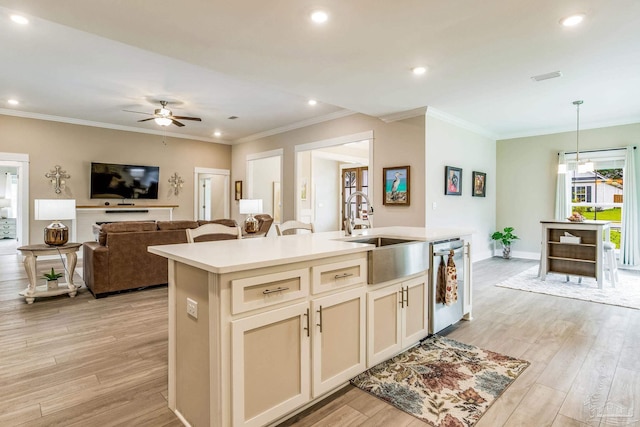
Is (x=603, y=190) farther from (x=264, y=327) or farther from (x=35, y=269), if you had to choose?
(x=35, y=269)

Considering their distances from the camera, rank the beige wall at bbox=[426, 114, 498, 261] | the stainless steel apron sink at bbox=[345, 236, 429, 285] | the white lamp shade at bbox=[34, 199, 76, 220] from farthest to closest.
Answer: the beige wall at bbox=[426, 114, 498, 261], the white lamp shade at bbox=[34, 199, 76, 220], the stainless steel apron sink at bbox=[345, 236, 429, 285]

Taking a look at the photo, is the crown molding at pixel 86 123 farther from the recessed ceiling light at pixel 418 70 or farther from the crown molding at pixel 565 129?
the crown molding at pixel 565 129

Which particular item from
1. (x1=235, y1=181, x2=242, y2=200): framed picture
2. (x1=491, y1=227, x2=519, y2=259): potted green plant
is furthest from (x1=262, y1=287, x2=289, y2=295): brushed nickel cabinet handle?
(x1=235, y1=181, x2=242, y2=200): framed picture

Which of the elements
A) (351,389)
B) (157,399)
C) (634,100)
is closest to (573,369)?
(351,389)

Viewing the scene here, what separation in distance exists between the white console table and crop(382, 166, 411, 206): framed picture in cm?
540

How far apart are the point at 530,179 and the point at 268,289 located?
736cm

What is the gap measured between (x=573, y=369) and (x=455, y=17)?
2.80 m

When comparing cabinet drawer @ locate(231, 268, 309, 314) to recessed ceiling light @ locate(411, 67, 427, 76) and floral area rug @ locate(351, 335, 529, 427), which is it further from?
recessed ceiling light @ locate(411, 67, 427, 76)

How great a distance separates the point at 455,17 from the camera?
268 centimetres

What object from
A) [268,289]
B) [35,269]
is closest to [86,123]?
[35,269]

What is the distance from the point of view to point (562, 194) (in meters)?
6.80

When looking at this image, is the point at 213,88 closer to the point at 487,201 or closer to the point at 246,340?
the point at 246,340

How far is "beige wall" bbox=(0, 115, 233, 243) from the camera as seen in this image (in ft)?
22.0

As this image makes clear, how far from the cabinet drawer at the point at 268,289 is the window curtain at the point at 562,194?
6.96 m
